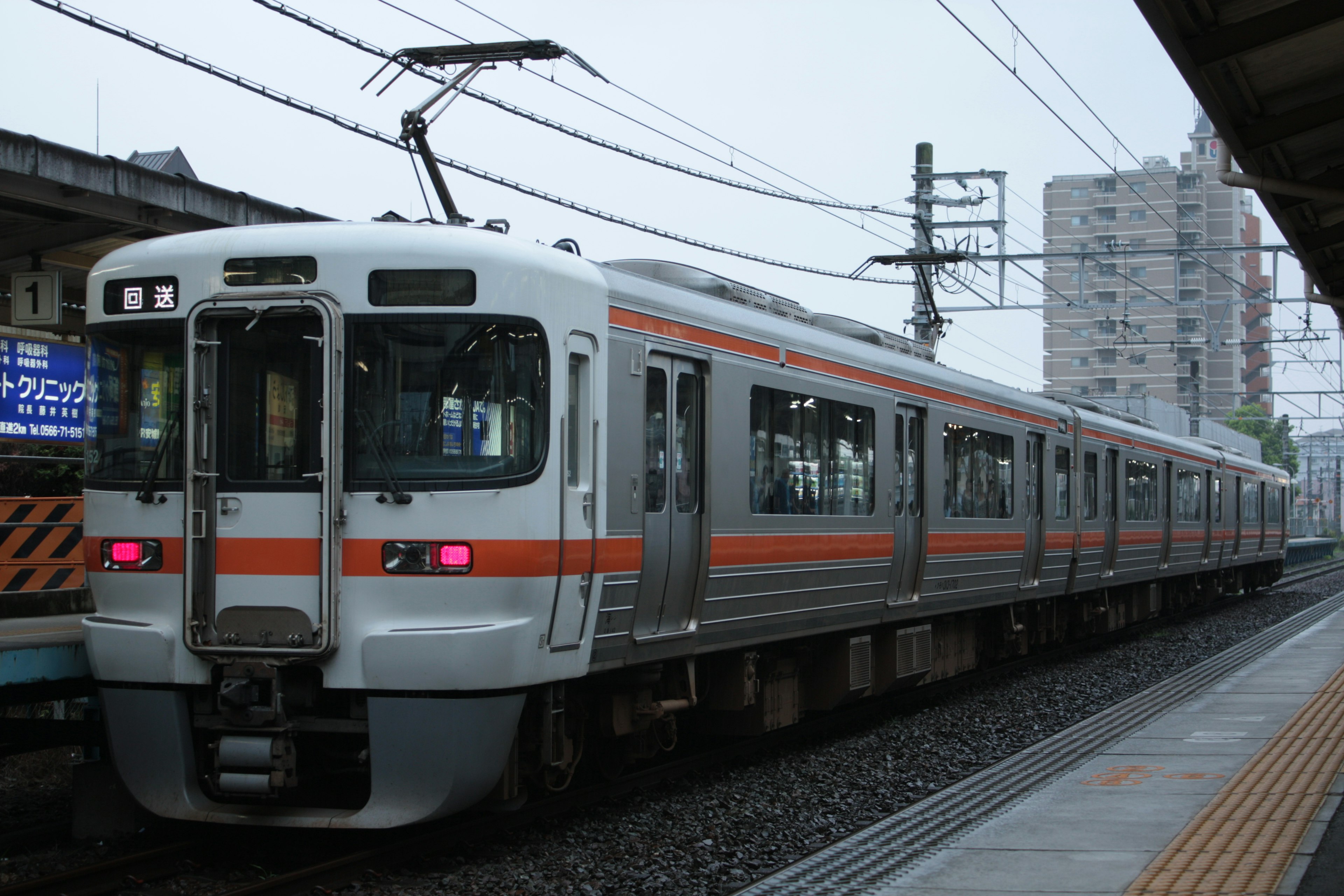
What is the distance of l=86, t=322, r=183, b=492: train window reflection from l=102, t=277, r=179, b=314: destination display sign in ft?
0.32

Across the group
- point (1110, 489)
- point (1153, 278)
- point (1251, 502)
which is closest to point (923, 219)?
point (1110, 489)

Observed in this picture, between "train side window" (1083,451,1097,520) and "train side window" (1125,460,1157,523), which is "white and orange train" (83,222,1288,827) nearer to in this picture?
"train side window" (1083,451,1097,520)

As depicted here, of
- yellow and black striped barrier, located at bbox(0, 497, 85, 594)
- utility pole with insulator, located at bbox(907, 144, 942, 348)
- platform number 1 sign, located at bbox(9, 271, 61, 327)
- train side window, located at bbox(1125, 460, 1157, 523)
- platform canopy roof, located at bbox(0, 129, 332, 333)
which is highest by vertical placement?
utility pole with insulator, located at bbox(907, 144, 942, 348)

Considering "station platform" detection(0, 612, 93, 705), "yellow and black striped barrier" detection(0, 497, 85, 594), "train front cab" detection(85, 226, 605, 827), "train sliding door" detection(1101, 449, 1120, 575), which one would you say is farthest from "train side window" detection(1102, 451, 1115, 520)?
"station platform" detection(0, 612, 93, 705)

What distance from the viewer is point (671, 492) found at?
770 cm

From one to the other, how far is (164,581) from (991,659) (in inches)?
402

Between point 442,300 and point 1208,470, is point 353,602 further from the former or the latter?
point 1208,470

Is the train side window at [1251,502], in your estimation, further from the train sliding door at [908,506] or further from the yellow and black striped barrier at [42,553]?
the yellow and black striped barrier at [42,553]

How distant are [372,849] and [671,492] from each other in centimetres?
253

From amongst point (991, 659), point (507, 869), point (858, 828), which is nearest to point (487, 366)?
point (507, 869)

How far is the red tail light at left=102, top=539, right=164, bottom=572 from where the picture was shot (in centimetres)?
639

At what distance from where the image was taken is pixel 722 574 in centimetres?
816

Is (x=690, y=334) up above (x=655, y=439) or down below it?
above

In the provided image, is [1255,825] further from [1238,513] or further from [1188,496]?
[1238,513]
